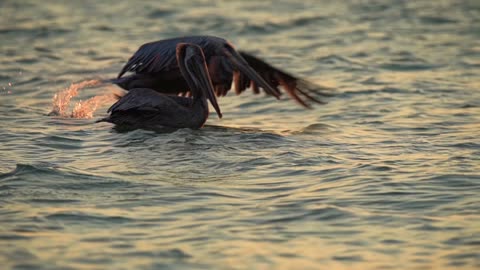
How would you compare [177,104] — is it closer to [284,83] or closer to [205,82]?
[205,82]

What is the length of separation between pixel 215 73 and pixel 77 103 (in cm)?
162

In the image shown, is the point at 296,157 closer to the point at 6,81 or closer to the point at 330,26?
the point at 6,81

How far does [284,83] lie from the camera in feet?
34.3

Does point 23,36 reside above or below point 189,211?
above

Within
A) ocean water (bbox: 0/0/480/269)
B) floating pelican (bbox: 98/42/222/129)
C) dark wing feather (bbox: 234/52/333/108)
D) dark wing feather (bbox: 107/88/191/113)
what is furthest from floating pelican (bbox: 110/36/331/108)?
dark wing feather (bbox: 107/88/191/113)

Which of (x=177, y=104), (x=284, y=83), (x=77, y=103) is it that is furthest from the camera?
(x=77, y=103)

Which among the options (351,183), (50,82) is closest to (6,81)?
(50,82)

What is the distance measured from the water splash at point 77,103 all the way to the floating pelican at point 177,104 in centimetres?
80

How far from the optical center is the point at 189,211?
670 centimetres

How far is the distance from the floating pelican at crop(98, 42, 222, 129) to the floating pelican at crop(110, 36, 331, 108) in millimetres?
130

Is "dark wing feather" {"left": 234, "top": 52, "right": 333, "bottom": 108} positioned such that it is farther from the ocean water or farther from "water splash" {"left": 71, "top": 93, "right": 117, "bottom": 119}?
"water splash" {"left": 71, "top": 93, "right": 117, "bottom": 119}

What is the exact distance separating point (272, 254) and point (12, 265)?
1.47 meters

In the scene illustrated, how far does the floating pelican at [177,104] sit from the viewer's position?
9281 millimetres

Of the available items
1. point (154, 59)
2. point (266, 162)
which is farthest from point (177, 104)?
point (266, 162)
